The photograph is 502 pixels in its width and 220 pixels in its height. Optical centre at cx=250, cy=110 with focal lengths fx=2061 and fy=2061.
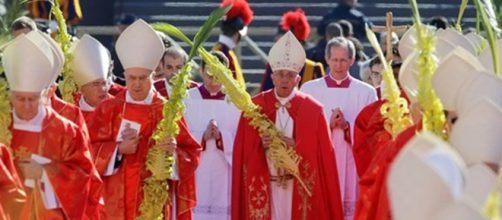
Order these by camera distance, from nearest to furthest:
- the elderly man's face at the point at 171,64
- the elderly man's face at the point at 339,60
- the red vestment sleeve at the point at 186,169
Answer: the red vestment sleeve at the point at 186,169, the elderly man's face at the point at 171,64, the elderly man's face at the point at 339,60

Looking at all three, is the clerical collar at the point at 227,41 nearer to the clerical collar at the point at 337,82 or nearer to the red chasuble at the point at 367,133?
the clerical collar at the point at 337,82

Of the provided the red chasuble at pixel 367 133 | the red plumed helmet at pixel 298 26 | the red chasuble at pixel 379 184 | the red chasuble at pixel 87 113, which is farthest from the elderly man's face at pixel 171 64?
the red chasuble at pixel 379 184

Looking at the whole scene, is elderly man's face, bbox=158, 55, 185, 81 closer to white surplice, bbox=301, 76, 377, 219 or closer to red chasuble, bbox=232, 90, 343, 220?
white surplice, bbox=301, 76, 377, 219

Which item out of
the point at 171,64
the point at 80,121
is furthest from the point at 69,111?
the point at 171,64

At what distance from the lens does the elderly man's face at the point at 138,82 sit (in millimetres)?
13586

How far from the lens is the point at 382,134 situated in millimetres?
14914

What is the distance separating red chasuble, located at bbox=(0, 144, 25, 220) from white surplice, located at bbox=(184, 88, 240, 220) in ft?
14.9

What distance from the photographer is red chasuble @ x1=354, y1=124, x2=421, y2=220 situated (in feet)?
37.9

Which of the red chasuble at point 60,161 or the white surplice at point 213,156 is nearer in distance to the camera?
the red chasuble at point 60,161

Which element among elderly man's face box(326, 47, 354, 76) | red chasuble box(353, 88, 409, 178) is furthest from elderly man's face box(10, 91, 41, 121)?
elderly man's face box(326, 47, 354, 76)

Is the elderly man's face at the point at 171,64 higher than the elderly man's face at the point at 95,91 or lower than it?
higher

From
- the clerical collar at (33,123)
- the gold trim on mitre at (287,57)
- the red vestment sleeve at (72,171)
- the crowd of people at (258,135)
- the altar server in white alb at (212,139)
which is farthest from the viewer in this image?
the altar server in white alb at (212,139)

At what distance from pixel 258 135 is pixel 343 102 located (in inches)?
74.9

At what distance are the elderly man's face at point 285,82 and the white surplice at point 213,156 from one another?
1.10 m
